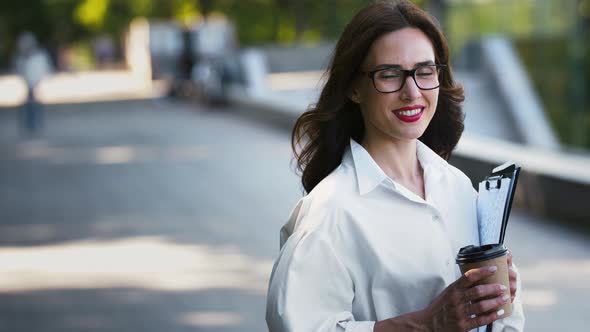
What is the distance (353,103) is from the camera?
287cm

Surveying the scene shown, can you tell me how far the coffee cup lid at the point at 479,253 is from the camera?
8.13 ft

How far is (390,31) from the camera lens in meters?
2.67

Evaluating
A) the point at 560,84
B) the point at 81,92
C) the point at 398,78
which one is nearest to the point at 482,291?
the point at 398,78

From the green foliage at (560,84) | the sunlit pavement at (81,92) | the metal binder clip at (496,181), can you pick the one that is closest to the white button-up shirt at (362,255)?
the metal binder clip at (496,181)

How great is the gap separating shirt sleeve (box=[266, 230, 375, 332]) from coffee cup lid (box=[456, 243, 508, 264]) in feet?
0.85

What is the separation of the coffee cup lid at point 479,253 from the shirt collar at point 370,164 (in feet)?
0.84

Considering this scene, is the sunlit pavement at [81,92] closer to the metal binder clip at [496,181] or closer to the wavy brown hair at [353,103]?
the wavy brown hair at [353,103]

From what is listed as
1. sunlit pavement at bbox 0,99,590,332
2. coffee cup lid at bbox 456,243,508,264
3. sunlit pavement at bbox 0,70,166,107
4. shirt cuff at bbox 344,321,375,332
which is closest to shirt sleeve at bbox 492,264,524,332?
coffee cup lid at bbox 456,243,508,264

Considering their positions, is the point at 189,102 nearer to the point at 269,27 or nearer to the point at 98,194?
the point at 98,194

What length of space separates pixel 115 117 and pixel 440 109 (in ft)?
85.5

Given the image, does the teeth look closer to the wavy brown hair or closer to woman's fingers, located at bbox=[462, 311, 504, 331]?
the wavy brown hair

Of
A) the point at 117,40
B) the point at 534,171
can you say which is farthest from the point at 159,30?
the point at 117,40

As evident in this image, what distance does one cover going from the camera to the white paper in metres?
2.63

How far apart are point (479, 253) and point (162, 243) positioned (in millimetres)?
7789
